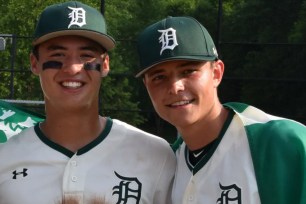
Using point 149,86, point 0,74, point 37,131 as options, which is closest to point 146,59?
point 149,86

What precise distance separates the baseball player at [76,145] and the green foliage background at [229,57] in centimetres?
942

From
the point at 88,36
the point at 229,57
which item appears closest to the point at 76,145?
the point at 88,36

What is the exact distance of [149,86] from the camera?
2.72 metres

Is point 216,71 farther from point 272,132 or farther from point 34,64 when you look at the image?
point 34,64

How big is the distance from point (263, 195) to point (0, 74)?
13111 millimetres

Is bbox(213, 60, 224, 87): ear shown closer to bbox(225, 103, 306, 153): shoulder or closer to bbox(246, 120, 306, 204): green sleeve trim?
bbox(225, 103, 306, 153): shoulder

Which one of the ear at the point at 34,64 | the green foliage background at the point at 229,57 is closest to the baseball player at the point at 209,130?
the ear at the point at 34,64

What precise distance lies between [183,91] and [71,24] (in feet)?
1.98

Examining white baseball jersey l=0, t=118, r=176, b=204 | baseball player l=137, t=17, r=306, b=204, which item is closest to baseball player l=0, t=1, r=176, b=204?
white baseball jersey l=0, t=118, r=176, b=204

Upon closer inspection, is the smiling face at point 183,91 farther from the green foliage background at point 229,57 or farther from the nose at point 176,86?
the green foliage background at point 229,57

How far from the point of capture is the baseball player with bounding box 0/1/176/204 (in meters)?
2.73

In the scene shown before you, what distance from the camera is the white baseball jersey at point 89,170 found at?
2.72 meters

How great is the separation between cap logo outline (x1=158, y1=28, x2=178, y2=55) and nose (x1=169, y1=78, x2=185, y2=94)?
14 centimetres

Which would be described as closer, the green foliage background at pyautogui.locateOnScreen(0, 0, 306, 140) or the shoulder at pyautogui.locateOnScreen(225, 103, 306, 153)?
the shoulder at pyautogui.locateOnScreen(225, 103, 306, 153)
